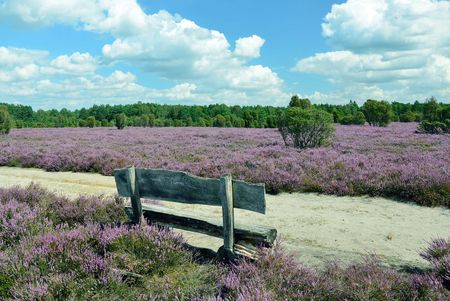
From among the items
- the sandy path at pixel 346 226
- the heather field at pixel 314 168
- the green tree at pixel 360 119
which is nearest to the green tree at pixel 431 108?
the green tree at pixel 360 119

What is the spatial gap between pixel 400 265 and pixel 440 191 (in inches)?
210

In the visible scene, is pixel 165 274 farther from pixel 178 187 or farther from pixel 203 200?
pixel 178 187

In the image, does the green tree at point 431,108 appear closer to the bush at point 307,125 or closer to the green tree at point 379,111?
the green tree at point 379,111

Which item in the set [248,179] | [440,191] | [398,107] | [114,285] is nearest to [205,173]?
[248,179]

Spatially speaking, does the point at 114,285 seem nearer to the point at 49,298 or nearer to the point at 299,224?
the point at 49,298

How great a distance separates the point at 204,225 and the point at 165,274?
104 centimetres

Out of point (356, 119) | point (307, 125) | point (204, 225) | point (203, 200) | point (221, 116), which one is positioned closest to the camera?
point (203, 200)

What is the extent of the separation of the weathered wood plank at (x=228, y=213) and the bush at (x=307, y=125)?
583 inches

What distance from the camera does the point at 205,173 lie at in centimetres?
1535

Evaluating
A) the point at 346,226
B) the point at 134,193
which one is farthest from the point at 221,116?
the point at 134,193

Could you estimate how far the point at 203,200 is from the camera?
20.8 feet

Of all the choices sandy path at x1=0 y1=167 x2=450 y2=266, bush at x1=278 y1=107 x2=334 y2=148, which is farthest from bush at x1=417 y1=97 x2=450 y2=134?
sandy path at x1=0 y1=167 x2=450 y2=266

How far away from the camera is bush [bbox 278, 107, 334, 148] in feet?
66.3

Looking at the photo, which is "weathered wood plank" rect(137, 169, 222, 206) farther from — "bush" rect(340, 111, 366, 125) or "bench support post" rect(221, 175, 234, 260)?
"bush" rect(340, 111, 366, 125)
